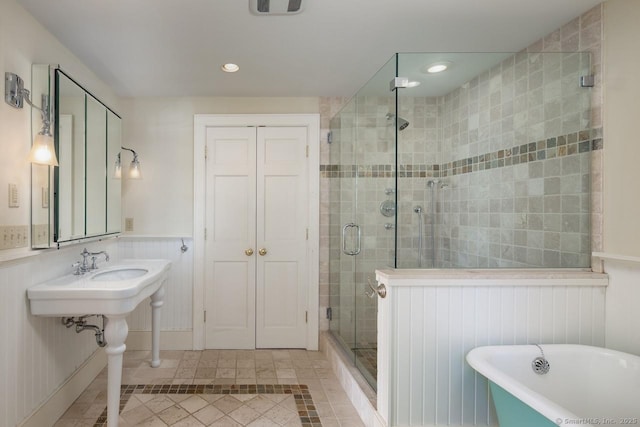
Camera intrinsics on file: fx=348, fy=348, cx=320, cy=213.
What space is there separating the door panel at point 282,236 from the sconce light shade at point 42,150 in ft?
5.32

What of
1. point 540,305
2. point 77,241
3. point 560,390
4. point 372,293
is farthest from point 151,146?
point 560,390

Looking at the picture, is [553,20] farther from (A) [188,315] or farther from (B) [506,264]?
(A) [188,315]

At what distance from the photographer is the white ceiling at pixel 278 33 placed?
1.77 metres

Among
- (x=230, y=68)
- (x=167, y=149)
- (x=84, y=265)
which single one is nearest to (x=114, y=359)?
(x=84, y=265)

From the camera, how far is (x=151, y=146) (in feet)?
10.4

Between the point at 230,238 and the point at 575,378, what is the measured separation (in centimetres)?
260

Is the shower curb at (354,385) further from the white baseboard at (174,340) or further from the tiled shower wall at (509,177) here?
the white baseboard at (174,340)

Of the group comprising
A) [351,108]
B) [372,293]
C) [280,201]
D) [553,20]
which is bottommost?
[372,293]

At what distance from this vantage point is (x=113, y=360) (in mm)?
1913

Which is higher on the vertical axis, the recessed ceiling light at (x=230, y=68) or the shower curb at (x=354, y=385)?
the recessed ceiling light at (x=230, y=68)

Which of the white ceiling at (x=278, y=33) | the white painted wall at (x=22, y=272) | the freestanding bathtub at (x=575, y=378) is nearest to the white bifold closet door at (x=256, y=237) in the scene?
the white ceiling at (x=278, y=33)

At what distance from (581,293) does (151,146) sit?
334 cm

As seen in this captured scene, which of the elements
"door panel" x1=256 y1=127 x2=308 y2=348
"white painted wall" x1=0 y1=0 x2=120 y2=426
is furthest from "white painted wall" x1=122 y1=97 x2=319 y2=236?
"white painted wall" x1=0 y1=0 x2=120 y2=426

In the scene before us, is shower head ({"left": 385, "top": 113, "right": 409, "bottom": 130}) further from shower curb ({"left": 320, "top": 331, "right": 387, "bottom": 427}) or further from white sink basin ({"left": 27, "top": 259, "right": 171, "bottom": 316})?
white sink basin ({"left": 27, "top": 259, "right": 171, "bottom": 316})
